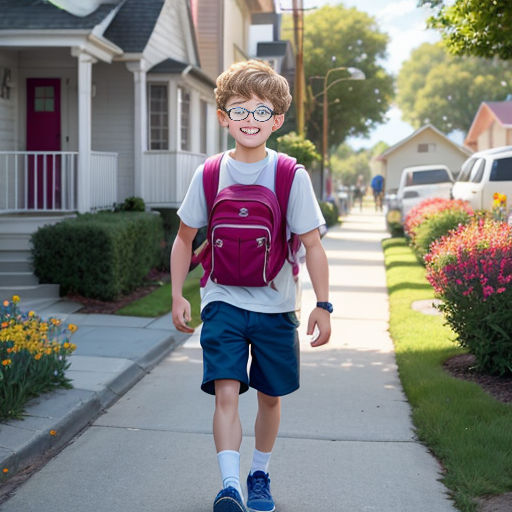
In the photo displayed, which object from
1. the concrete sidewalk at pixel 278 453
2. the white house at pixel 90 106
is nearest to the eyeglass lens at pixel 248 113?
the concrete sidewalk at pixel 278 453

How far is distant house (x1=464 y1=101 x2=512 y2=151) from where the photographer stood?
38281mm

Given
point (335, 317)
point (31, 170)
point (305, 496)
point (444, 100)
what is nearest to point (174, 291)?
point (305, 496)

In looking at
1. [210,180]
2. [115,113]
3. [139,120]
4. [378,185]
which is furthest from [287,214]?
[378,185]

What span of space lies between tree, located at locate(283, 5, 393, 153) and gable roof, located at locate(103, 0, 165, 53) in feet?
124

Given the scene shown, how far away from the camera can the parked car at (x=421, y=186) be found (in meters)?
26.2

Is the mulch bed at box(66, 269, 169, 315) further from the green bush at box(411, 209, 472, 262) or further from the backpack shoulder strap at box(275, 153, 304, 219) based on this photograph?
the backpack shoulder strap at box(275, 153, 304, 219)

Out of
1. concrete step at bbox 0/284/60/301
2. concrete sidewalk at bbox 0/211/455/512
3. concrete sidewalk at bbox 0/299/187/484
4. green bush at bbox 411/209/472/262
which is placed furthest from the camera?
green bush at bbox 411/209/472/262

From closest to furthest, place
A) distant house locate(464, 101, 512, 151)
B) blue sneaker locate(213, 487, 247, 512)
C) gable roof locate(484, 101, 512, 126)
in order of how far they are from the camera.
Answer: blue sneaker locate(213, 487, 247, 512), gable roof locate(484, 101, 512, 126), distant house locate(464, 101, 512, 151)

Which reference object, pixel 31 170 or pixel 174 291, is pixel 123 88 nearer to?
pixel 31 170

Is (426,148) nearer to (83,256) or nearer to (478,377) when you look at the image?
(83,256)

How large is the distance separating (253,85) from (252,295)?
36.3 inches

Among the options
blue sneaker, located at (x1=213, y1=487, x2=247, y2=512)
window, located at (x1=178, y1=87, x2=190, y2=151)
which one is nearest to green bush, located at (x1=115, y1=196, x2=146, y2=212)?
window, located at (x1=178, y1=87, x2=190, y2=151)

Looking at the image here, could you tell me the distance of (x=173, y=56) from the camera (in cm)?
2078

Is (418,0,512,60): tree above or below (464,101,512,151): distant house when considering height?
below
